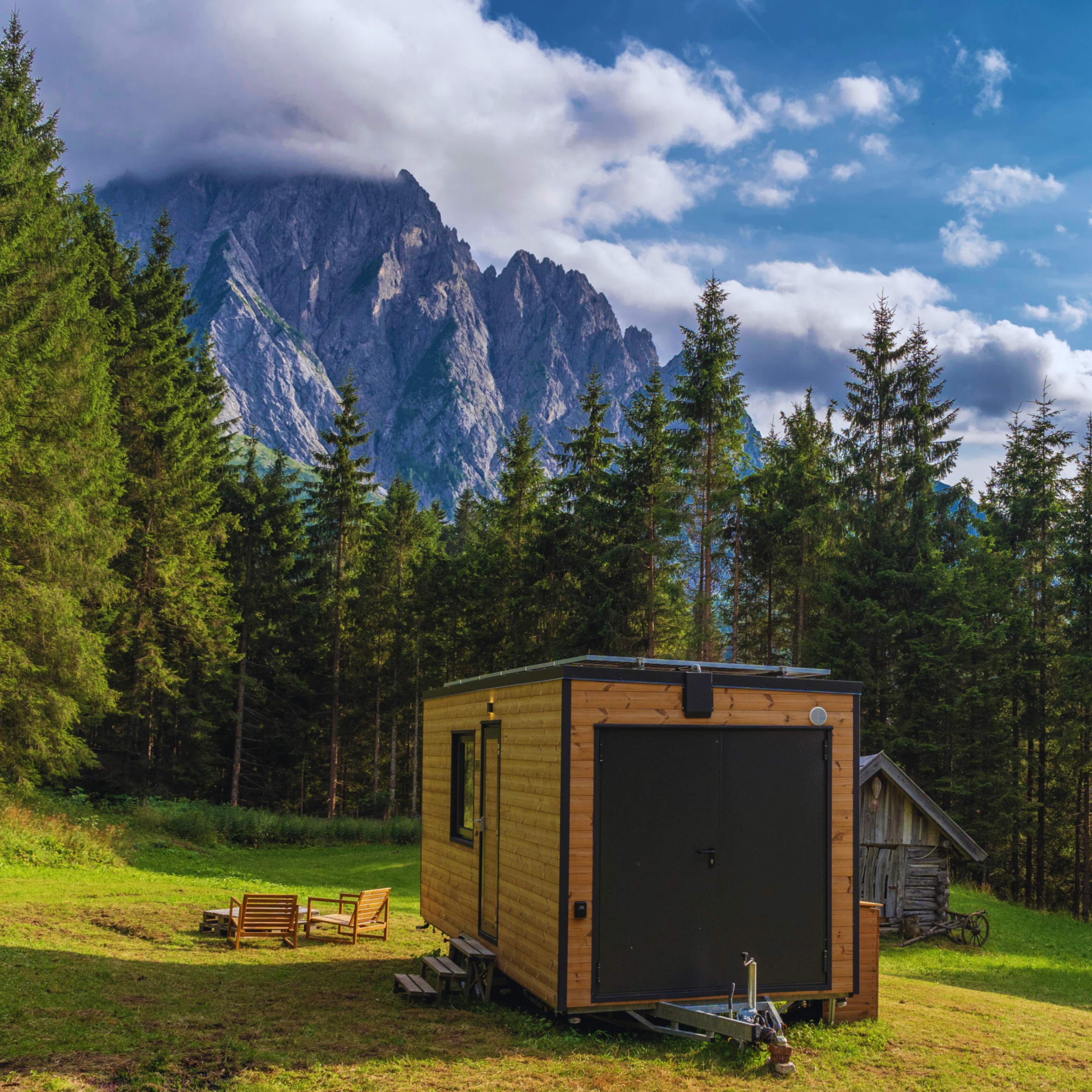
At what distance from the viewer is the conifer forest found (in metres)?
19.0

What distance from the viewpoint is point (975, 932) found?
17.2m

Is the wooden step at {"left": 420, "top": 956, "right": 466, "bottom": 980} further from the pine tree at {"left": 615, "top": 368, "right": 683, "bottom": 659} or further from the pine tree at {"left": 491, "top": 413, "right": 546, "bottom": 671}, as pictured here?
the pine tree at {"left": 491, "top": 413, "right": 546, "bottom": 671}

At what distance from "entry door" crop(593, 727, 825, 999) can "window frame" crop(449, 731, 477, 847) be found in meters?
2.85

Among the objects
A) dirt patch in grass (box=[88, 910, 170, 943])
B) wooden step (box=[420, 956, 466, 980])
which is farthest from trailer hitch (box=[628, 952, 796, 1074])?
dirt patch in grass (box=[88, 910, 170, 943])

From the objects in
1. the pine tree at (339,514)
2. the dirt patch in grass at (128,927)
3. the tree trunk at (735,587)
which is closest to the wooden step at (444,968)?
the dirt patch in grass at (128,927)

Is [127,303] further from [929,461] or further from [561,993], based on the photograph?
[929,461]

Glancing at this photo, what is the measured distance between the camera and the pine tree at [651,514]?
87.1 feet

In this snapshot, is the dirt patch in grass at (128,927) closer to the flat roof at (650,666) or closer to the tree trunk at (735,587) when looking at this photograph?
the flat roof at (650,666)

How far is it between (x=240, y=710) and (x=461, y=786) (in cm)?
2286

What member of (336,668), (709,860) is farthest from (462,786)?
(336,668)

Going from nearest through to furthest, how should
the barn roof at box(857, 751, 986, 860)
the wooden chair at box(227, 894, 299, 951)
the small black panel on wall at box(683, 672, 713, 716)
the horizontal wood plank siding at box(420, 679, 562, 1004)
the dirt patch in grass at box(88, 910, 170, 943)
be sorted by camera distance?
the horizontal wood plank siding at box(420, 679, 562, 1004), the small black panel on wall at box(683, 672, 713, 716), the dirt patch in grass at box(88, 910, 170, 943), the wooden chair at box(227, 894, 299, 951), the barn roof at box(857, 751, 986, 860)

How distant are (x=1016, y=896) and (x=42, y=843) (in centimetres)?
2975

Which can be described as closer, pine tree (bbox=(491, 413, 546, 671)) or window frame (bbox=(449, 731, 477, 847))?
window frame (bbox=(449, 731, 477, 847))

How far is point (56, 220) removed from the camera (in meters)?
18.7
